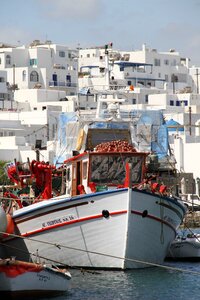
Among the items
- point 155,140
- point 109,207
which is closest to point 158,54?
point 155,140

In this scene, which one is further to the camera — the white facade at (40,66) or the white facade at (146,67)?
the white facade at (146,67)

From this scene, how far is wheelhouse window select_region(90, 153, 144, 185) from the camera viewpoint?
35906mm


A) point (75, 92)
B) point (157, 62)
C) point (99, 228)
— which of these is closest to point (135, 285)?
point (99, 228)

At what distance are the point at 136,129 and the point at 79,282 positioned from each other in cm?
943

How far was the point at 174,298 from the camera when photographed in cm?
3055

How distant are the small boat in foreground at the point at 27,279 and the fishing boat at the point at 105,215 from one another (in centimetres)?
325

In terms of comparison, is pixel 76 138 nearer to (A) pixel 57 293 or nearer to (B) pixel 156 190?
(B) pixel 156 190

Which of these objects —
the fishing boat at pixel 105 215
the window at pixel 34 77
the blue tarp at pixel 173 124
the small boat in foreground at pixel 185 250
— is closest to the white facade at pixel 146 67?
the window at pixel 34 77

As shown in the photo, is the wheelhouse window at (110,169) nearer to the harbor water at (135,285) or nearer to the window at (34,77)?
the harbor water at (135,285)

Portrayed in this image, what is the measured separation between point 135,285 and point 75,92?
93.3 meters

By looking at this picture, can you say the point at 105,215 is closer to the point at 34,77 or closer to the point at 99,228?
the point at 99,228

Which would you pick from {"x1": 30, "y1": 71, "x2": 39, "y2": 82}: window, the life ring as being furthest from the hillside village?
the life ring

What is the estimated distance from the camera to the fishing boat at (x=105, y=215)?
34.3 m

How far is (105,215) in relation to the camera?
34.3m
